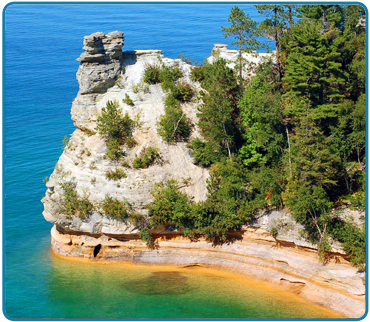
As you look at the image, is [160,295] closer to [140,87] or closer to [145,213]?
[145,213]

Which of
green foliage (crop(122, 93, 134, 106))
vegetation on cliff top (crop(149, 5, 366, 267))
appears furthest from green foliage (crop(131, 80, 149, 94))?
vegetation on cliff top (crop(149, 5, 366, 267))

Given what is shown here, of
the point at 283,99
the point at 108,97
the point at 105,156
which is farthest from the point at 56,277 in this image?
the point at 283,99

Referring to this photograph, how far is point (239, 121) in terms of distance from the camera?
131 feet

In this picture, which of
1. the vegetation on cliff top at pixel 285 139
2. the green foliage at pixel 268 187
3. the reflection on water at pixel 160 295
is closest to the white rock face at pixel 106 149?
the vegetation on cliff top at pixel 285 139

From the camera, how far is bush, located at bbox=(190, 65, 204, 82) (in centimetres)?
4256

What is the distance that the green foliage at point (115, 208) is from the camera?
36844 mm

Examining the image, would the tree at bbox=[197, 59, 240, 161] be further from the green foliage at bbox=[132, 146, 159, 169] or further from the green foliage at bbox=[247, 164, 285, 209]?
the green foliage at bbox=[132, 146, 159, 169]

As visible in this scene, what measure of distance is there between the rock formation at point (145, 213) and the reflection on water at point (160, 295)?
44.4 inches

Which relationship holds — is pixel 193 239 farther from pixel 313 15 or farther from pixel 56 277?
pixel 313 15

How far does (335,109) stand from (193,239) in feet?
48.6

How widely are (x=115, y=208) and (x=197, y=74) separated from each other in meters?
14.5

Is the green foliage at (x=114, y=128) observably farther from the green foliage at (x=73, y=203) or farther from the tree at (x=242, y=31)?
the tree at (x=242, y=31)

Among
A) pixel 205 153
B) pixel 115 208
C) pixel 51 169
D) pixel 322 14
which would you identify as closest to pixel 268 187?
pixel 205 153

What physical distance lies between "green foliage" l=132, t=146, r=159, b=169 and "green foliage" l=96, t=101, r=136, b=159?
66.8 inches
